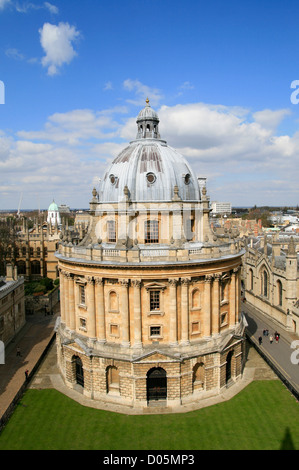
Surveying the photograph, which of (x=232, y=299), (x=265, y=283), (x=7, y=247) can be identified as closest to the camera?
(x=232, y=299)

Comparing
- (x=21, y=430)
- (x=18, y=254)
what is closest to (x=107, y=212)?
(x=21, y=430)

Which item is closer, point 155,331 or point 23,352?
point 155,331

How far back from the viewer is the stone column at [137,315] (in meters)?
29.8

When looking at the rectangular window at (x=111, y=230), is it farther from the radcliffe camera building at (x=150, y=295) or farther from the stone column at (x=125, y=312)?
the stone column at (x=125, y=312)

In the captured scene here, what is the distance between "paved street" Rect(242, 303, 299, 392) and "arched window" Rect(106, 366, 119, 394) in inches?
651

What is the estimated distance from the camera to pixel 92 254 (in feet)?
102

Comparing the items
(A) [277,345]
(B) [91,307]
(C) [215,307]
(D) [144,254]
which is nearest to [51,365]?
(B) [91,307]

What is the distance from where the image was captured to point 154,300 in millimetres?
30609

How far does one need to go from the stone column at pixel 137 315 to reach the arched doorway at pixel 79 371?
672 centimetres

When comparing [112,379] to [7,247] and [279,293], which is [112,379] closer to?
[279,293]

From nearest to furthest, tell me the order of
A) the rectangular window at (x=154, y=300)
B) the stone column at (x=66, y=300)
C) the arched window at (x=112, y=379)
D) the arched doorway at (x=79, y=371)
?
the rectangular window at (x=154, y=300) → the arched window at (x=112, y=379) → the arched doorway at (x=79, y=371) → the stone column at (x=66, y=300)

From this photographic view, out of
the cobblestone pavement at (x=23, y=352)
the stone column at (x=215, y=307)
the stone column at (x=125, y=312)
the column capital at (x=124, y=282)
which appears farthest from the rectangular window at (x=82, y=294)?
the stone column at (x=215, y=307)

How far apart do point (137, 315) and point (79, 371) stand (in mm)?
Result: 8936

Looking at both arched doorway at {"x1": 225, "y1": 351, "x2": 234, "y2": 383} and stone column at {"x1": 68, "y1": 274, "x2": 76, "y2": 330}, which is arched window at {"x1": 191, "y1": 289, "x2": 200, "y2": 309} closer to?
arched doorway at {"x1": 225, "y1": 351, "x2": 234, "y2": 383}
